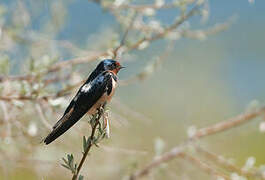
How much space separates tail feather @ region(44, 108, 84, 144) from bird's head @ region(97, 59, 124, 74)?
1.55 feet

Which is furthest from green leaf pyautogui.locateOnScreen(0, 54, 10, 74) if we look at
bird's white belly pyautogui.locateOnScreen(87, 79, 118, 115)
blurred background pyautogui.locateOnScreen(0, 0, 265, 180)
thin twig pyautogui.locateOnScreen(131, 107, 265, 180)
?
thin twig pyautogui.locateOnScreen(131, 107, 265, 180)

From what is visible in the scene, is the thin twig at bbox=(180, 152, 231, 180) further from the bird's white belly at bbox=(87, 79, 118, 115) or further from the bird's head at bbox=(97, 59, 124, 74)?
the bird's white belly at bbox=(87, 79, 118, 115)

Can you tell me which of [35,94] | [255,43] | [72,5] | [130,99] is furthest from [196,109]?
[255,43]

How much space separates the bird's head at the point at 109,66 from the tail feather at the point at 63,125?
47 cm

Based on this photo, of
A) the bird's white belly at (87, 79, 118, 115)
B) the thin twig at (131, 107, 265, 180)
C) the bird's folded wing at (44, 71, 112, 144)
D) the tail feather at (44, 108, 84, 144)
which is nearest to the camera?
the tail feather at (44, 108, 84, 144)

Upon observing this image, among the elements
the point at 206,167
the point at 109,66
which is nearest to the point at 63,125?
the point at 109,66

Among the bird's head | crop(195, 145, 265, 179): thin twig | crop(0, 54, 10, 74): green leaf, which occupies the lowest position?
crop(195, 145, 265, 179): thin twig

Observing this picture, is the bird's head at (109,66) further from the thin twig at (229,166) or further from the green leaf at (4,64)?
the thin twig at (229,166)

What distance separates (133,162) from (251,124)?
86 cm

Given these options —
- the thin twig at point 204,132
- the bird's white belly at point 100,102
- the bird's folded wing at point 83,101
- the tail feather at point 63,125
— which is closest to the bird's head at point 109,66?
the bird's folded wing at point 83,101

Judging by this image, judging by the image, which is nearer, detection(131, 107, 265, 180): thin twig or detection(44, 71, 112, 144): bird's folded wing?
detection(44, 71, 112, 144): bird's folded wing

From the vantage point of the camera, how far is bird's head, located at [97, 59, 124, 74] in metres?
2.64

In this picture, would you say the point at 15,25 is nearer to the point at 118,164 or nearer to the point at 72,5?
the point at 72,5

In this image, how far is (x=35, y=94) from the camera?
2.66 metres
